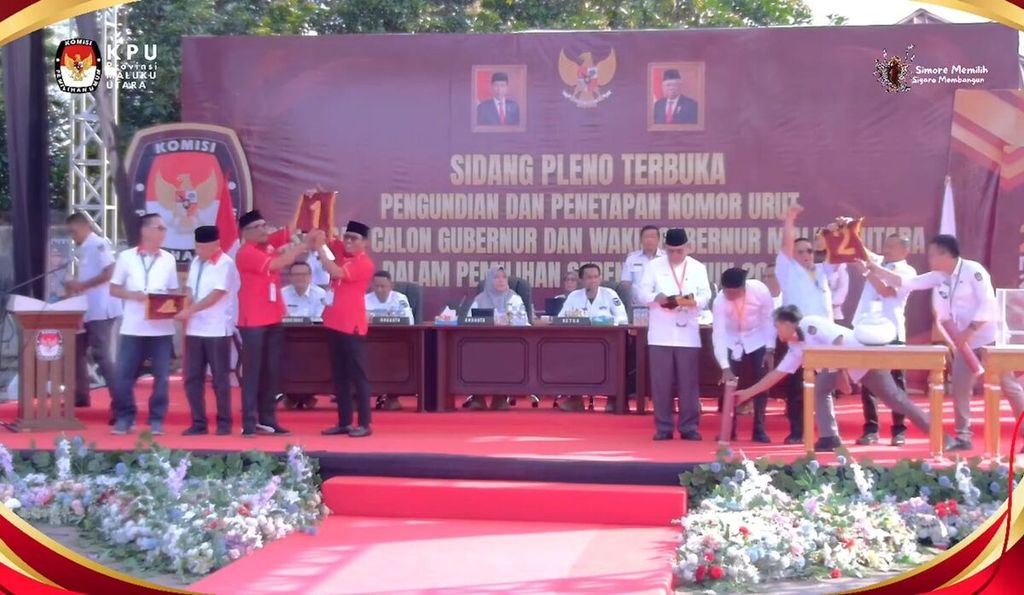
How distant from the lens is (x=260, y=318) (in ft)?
25.1

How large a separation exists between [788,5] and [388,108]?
1030 centimetres

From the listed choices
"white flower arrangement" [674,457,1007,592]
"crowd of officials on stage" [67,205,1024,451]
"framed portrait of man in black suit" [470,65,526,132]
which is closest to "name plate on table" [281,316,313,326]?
"crowd of officials on stage" [67,205,1024,451]

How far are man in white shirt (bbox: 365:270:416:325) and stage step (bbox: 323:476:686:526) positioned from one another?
2951 millimetres

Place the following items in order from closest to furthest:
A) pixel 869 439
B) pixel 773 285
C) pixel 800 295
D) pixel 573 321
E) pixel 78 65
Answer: pixel 869 439 < pixel 800 295 < pixel 573 321 < pixel 773 285 < pixel 78 65

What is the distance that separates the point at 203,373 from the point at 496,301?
2.61 meters

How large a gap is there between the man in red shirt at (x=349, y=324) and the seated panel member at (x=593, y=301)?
1964mm

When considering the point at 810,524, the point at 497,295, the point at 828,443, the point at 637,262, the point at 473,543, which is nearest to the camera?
the point at 810,524

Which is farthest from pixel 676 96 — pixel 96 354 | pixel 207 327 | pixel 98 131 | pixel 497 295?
pixel 96 354

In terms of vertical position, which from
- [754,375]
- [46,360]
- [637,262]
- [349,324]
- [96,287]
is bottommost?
[754,375]

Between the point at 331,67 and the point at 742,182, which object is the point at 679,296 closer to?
the point at 742,182

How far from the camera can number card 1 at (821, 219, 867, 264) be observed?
7062mm

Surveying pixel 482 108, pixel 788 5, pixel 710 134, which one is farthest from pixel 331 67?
pixel 788 5

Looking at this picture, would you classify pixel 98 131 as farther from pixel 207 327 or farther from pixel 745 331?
pixel 745 331

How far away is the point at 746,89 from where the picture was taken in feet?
34.0
